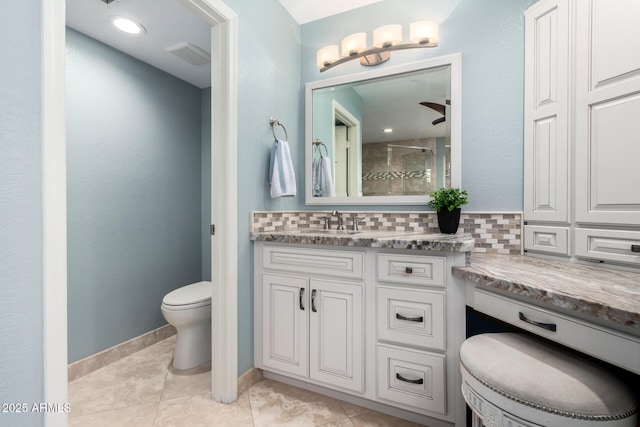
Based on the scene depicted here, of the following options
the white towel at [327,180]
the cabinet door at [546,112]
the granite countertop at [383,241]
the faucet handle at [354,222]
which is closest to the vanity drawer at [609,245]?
the cabinet door at [546,112]

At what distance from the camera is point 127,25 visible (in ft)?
6.04

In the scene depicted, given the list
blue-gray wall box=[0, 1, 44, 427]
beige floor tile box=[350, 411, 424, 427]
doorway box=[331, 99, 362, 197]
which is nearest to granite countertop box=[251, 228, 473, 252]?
doorway box=[331, 99, 362, 197]

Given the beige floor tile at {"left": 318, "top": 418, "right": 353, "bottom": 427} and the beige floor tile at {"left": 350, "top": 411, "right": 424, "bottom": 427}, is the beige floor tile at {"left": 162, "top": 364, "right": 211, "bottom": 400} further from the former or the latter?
the beige floor tile at {"left": 350, "top": 411, "right": 424, "bottom": 427}

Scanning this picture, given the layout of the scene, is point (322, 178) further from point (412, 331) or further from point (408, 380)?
point (408, 380)

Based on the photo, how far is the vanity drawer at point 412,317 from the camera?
1291 millimetres

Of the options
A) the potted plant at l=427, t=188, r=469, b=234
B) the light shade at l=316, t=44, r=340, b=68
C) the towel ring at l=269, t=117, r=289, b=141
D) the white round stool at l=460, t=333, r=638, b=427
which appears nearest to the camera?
the white round stool at l=460, t=333, r=638, b=427

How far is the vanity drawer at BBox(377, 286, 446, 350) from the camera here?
129 centimetres

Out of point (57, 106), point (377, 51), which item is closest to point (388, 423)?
point (57, 106)

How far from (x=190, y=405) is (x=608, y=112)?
2417mm

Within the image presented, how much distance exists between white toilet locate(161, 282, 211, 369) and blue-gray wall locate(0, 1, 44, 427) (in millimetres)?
1001

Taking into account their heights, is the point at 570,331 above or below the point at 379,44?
below

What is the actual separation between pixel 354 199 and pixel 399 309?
2.88 ft

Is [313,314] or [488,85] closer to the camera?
[313,314]

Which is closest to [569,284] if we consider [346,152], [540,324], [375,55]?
[540,324]
